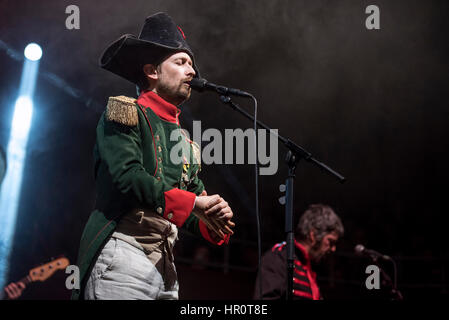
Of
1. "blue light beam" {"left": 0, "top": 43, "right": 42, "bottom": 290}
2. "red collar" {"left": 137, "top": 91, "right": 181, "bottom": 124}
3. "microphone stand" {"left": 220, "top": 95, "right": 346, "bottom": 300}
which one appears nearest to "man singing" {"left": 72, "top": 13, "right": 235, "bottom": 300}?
"red collar" {"left": 137, "top": 91, "right": 181, "bottom": 124}

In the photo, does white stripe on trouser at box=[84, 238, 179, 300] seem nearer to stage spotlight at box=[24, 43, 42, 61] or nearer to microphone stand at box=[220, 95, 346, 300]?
microphone stand at box=[220, 95, 346, 300]

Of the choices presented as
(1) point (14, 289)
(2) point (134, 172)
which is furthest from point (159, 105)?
(1) point (14, 289)

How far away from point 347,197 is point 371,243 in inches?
30.8

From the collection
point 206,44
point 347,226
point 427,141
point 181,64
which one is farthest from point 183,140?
point 347,226

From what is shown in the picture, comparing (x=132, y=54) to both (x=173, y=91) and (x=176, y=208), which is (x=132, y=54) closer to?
(x=173, y=91)

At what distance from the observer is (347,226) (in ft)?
22.8

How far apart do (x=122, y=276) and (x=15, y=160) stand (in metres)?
3.97

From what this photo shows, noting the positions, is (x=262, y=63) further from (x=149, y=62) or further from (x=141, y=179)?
(x=141, y=179)

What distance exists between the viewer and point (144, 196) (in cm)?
174

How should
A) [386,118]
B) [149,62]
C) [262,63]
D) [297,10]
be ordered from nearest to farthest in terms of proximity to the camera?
[149,62], [297,10], [262,63], [386,118]

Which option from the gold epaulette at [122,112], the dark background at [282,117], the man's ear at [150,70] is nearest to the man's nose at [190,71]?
the man's ear at [150,70]

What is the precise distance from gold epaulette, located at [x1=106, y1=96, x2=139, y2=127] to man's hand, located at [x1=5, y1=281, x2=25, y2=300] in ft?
12.7

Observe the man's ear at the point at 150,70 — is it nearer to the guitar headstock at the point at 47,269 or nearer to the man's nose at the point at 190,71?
the man's nose at the point at 190,71

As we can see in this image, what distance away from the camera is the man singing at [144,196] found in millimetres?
1752
